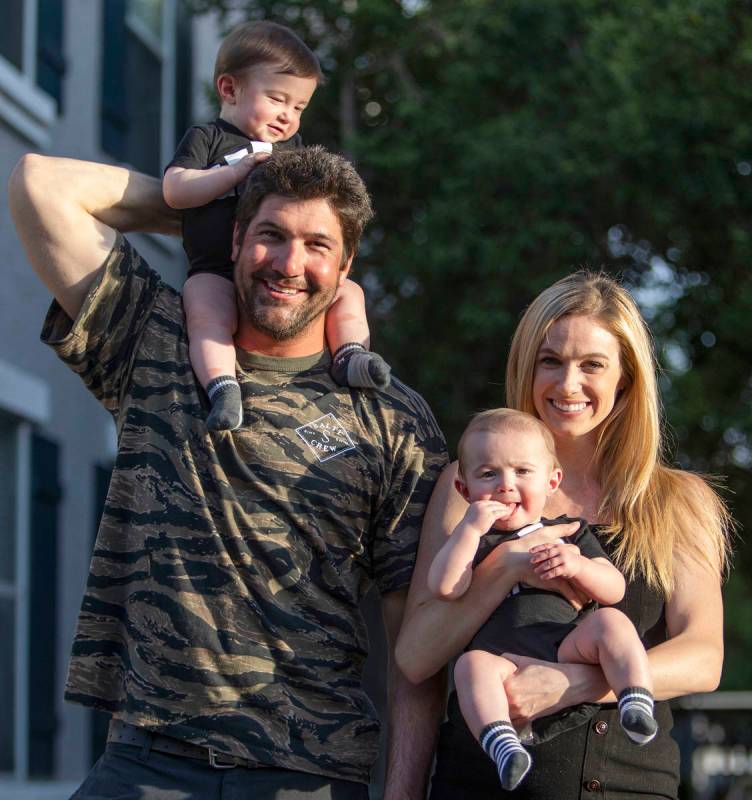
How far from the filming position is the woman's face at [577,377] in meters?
4.30

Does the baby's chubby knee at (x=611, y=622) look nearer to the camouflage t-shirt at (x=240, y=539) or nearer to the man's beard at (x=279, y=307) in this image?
the camouflage t-shirt at (x=240, y=539)

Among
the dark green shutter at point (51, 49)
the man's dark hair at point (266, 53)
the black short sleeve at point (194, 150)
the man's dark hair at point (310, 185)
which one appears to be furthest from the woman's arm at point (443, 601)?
the dark green shutter at point (51, 49)

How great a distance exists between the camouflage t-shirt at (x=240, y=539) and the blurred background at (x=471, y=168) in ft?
18.2

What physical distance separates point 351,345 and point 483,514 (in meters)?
0.67

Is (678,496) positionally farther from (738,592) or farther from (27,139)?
(738,592)

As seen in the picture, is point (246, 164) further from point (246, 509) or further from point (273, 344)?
point (246, 509)

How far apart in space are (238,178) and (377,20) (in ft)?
25.4

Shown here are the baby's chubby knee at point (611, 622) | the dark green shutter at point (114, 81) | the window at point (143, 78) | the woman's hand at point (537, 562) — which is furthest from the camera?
the window at point (143, 78)

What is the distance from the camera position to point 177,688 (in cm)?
403

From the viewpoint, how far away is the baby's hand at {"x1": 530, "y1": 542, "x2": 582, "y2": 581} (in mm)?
3885

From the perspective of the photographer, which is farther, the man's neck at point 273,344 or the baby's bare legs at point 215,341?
the man's neck at point 273,344

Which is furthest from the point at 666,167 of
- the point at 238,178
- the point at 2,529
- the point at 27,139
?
the point at 238,178

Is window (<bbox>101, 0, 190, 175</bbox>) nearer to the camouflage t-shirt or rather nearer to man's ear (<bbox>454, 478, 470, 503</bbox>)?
the camouflage t-shirt

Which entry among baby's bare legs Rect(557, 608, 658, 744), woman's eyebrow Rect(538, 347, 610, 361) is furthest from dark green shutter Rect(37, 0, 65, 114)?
baby's bare legs Rect(557, 608, 658, 744)
